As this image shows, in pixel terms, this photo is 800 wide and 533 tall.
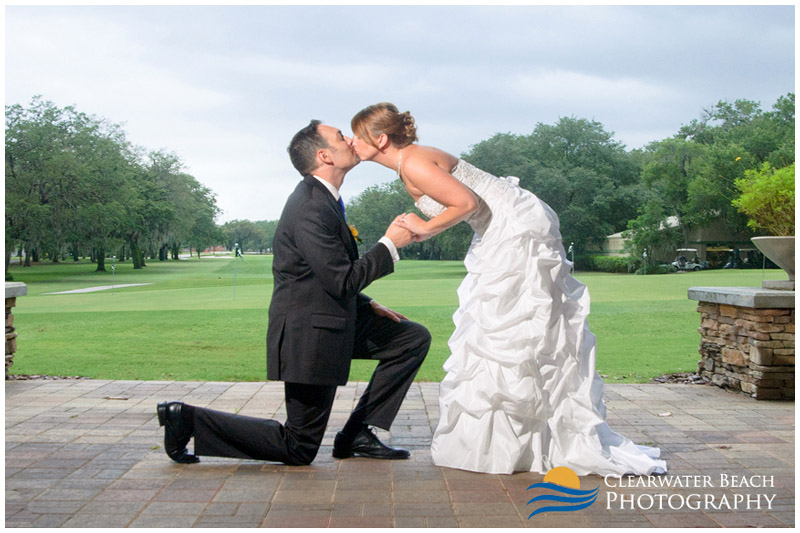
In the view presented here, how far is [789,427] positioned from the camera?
478cm

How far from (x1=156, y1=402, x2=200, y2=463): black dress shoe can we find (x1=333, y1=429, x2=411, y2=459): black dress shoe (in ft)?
2.54

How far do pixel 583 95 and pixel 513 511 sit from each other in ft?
204

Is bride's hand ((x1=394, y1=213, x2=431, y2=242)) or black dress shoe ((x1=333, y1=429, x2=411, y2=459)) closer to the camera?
bride's hand ((x1=394, y1=213, x2=431, y2=242))

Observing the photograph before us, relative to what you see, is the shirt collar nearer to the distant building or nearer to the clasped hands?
the clasped hands

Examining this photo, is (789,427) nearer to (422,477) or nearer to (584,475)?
(584,475)

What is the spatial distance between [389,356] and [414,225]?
0.77 meters

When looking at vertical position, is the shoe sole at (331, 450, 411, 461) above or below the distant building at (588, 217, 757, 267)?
below

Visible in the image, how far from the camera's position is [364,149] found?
370 cm

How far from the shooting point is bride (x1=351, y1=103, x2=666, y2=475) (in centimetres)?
352

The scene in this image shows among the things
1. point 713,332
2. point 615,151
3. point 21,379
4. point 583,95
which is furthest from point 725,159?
point 21,379

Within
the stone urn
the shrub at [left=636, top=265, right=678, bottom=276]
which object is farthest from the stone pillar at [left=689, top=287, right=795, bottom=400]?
the shrub at [left=636, top=265, right=678, bottom=276]

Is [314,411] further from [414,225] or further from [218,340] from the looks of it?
[218,340]

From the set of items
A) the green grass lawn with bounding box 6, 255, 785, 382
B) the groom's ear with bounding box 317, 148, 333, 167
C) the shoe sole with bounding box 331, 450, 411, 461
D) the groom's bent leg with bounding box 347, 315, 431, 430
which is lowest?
the green grass lawn with bounding box 6, 255, 785, 382

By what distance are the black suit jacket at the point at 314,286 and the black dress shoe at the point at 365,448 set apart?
0.61m
